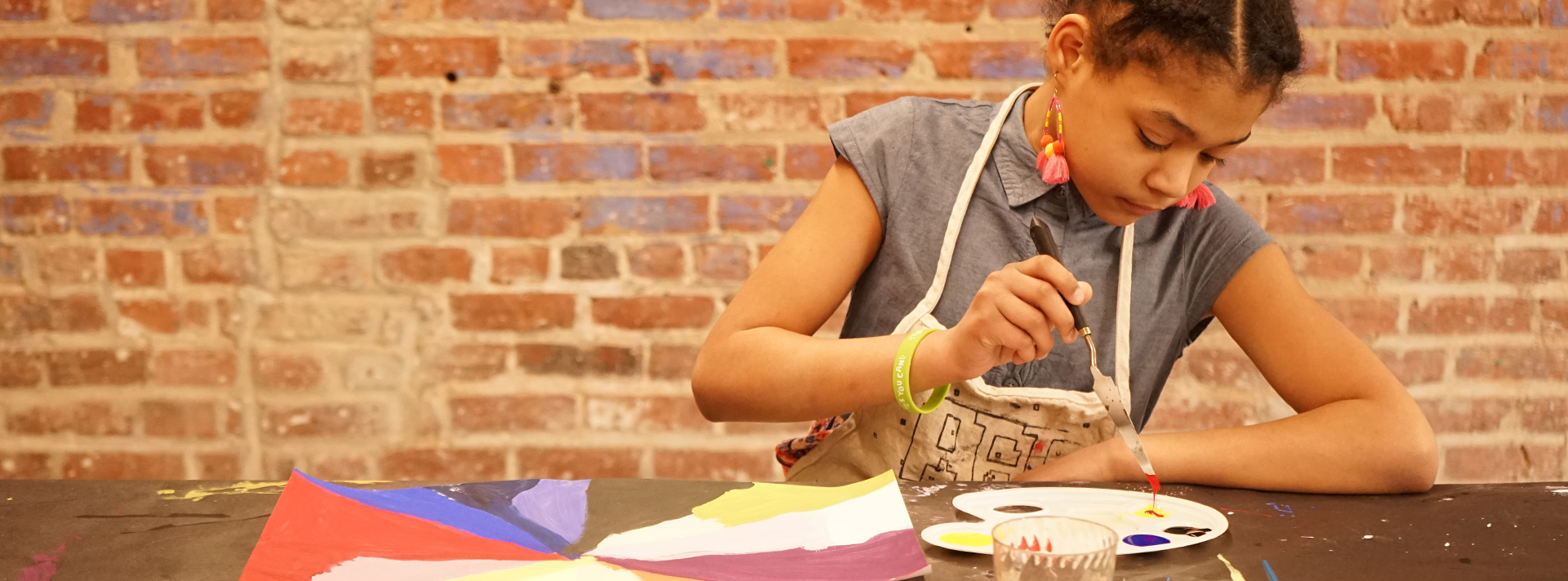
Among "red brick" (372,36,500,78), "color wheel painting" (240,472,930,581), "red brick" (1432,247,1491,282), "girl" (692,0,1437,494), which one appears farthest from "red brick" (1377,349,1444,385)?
"red brick" (372,36,500,78)

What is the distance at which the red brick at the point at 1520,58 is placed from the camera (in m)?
→ 1.58

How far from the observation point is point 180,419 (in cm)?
164

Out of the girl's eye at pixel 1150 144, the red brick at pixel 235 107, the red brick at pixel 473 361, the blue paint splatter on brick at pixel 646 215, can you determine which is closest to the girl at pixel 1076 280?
the girl's eye at pixel 1150 144

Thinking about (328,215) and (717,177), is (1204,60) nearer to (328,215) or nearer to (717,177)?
(717,177)

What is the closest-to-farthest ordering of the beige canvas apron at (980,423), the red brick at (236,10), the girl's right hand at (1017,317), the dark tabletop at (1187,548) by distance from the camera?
the dark tabletop at (1187,548), the girl's right hand at (1017,317), the beige canvas apron at (980,423), the red brick at (236,10)

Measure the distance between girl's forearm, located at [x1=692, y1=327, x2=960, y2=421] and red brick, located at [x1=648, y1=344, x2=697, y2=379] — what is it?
0.55 metres

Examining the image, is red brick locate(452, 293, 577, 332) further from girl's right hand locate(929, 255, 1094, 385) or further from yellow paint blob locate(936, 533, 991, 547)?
yellow paint blob locate(936, 533, 991, 547)

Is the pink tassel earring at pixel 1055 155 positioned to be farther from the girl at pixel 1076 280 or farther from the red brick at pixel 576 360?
the red brick at pixel 576 360

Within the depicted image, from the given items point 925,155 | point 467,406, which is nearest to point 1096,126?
point 925,155

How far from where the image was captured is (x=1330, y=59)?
62.2 inches

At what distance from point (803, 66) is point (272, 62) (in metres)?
→ 0.75

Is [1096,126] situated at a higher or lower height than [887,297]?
higher

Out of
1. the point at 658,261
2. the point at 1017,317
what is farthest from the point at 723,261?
the point at 1017,317

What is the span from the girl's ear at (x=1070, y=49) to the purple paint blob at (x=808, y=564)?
47 cm
